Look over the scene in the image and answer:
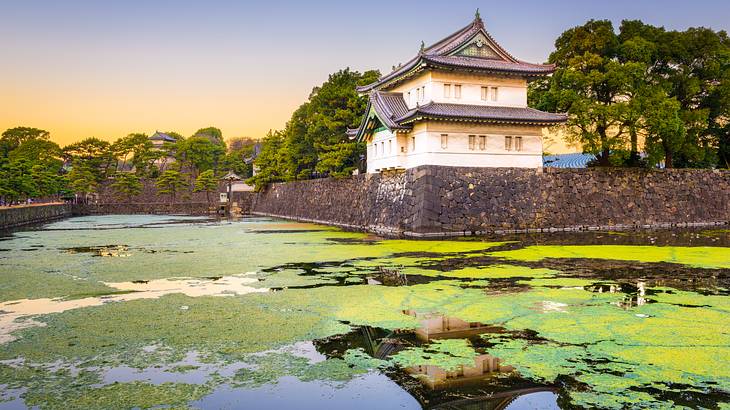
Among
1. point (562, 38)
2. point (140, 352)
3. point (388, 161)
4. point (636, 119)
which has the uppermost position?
point (562, 38)

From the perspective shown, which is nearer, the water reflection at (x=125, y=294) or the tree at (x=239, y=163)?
the water reflection at (x=125, y=294)

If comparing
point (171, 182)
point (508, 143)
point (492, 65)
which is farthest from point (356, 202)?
point (171, 182)

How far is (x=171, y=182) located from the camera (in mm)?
58844

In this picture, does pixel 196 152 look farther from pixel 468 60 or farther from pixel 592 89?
pixel 592 89

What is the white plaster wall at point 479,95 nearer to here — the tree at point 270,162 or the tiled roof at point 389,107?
the tiled roof at point 389,107

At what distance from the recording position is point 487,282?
1144 cm

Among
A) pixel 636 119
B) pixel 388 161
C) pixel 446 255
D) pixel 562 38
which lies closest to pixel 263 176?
pixel 388 161

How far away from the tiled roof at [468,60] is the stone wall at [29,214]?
24.8 m

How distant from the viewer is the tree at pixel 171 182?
193 feet

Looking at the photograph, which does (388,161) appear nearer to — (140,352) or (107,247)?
(107,247)

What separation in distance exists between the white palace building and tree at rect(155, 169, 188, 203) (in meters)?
37.1

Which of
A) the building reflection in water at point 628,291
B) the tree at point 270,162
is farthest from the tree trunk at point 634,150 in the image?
the tree at point 270,162

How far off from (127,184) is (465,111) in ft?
144

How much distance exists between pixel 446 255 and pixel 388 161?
1199cm
